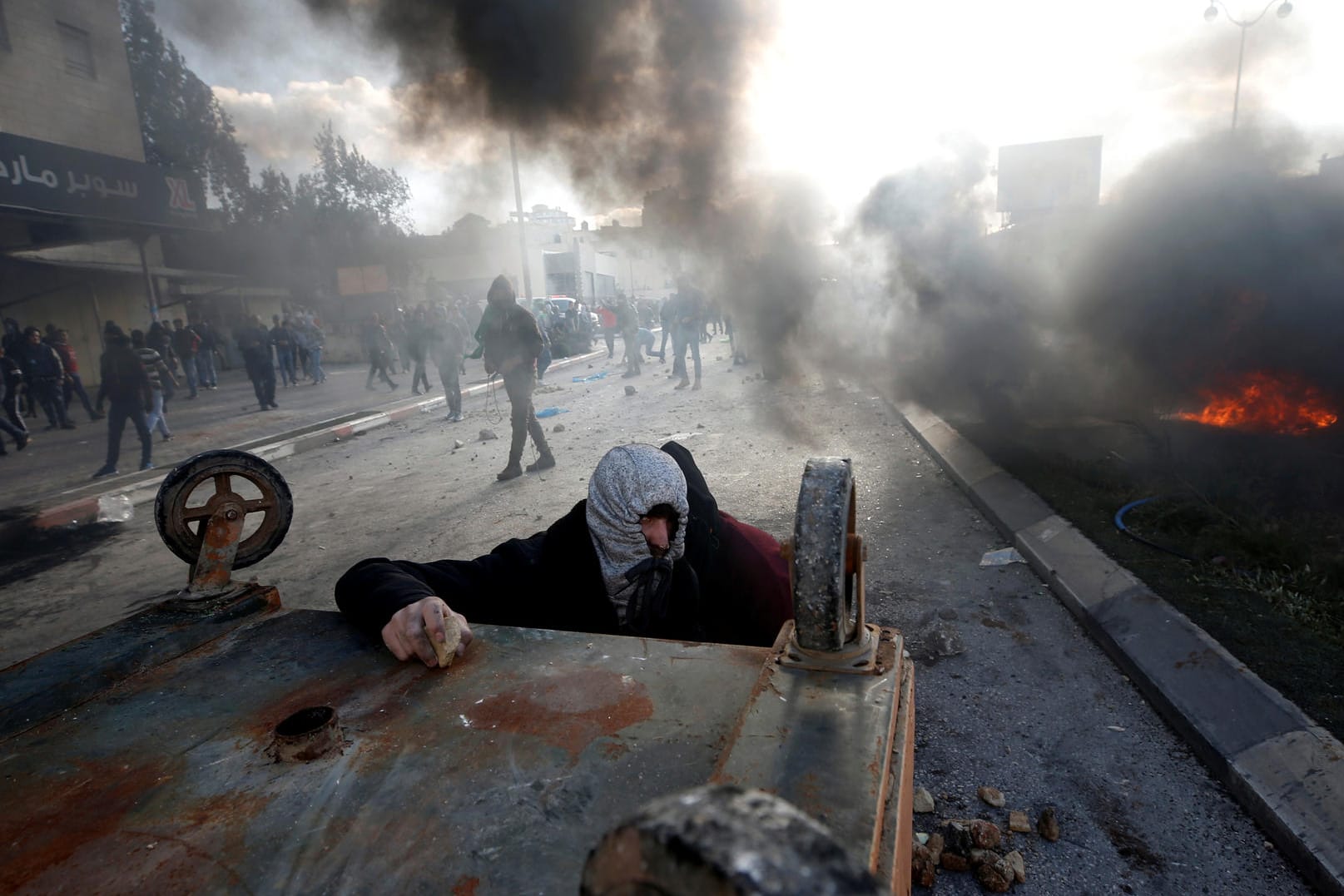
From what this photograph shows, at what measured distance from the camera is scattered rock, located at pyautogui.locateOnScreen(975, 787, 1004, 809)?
88.4 inches

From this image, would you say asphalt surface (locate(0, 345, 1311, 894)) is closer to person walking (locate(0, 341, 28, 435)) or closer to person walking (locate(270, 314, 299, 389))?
person walking (locate(0, 341, 28, 435))

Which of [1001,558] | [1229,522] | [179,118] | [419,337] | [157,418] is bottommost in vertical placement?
[1001,558]

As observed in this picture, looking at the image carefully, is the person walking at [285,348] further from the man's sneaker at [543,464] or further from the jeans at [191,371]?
the man's sneaker at [543,464]

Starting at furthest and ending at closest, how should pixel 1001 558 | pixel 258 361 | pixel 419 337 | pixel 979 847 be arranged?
pixel 419 337 < pixel 258 361 < pixel 1001 558 < pixel 979 847

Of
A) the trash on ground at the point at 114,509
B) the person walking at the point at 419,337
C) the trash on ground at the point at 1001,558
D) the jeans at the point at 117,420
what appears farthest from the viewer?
the person walking at the point at 419,337

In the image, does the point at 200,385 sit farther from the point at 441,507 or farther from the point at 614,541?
the point at 614,541

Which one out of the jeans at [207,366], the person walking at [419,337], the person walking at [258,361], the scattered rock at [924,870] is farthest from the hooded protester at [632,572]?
the jeans at [207,366]

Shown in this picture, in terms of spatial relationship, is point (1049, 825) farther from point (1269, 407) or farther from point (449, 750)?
point (1269, 407)

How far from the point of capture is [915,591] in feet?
12.8

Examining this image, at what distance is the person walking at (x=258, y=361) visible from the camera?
481 inches

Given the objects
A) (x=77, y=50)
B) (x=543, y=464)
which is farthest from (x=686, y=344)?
(x=77, y=50)

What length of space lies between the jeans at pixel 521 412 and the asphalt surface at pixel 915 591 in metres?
0.35

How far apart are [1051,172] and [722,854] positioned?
20962 mm

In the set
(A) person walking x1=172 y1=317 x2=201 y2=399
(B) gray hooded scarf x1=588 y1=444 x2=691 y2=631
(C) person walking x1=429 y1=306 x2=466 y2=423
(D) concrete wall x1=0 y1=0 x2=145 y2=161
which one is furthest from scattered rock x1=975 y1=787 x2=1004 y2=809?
(D) concrete wall x1=0 y1=0 x2=145 y2=161
